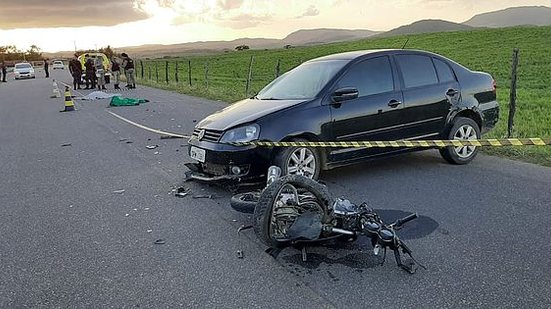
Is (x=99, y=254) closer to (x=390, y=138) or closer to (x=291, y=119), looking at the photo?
(x=291, y=119)

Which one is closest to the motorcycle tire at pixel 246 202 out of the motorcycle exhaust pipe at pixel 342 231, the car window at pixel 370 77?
the motorcycle exhaust pipe at pixel 342 231

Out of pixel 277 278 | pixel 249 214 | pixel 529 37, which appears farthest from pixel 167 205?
pixel 529 37

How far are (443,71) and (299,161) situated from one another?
2632mm

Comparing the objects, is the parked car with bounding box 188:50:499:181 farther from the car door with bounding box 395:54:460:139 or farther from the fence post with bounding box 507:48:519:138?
the fence post with bounding box 507:48:519:138

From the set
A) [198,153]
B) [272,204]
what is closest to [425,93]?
[198,153]

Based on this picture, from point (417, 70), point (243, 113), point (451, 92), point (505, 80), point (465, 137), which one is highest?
point (417, 70)

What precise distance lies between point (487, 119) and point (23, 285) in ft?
20.4

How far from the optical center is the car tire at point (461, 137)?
685cm

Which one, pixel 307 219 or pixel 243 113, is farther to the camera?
pixel 243 113

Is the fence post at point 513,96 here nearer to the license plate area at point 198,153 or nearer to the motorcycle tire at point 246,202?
the license plate area at point 198,153

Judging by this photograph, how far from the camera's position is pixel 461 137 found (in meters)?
6.93

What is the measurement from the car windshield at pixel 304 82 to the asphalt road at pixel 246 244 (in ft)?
3.78

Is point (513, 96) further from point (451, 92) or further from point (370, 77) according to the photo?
point (370, 77)

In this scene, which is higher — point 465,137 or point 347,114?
point 347,114
